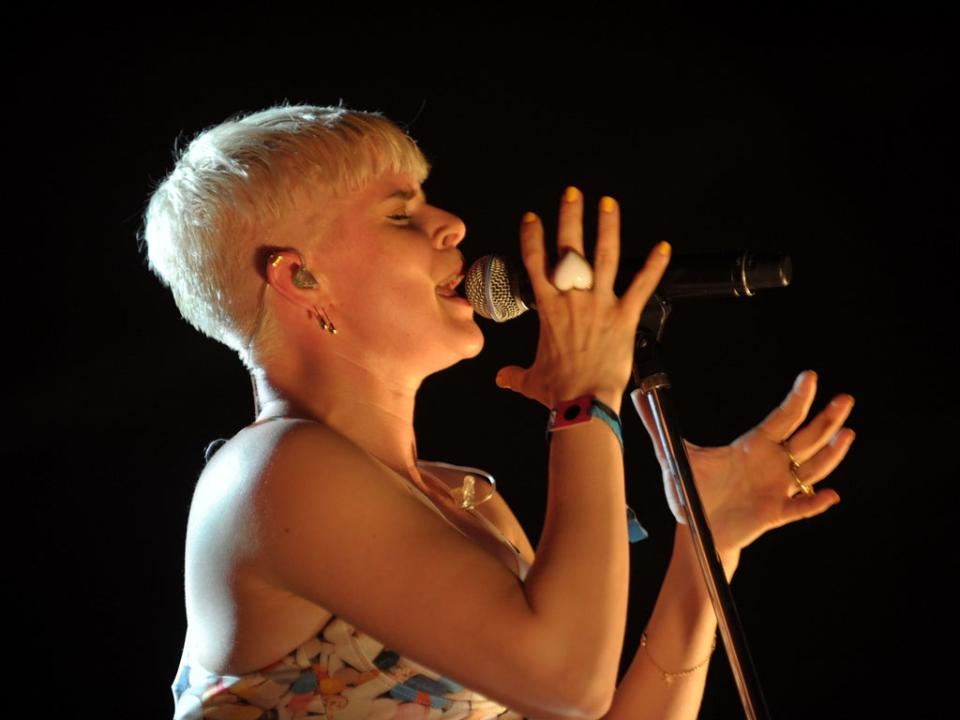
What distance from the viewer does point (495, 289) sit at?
1.36 metres

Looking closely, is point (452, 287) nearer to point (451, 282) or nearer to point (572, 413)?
point (451, 282)

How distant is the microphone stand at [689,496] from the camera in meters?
1.15

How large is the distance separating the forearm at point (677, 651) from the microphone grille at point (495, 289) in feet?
1.44

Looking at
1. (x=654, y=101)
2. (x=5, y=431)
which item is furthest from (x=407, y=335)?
(x=654, y=101)

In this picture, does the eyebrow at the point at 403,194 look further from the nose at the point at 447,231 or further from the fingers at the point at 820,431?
the fingers at the point at 820,431

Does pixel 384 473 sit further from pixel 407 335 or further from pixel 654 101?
pixel 654 101

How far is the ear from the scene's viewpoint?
1.38 m

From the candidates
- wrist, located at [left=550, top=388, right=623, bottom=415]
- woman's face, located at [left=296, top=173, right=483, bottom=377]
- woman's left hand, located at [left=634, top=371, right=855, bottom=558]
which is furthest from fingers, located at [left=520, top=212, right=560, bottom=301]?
woman's left hand, located at [left=634, top=371, right=855, bottom=558]

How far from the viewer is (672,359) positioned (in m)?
2.42

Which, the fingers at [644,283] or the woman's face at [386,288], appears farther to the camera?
the woman's face at [386,288]

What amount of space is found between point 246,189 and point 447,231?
27 centimetres

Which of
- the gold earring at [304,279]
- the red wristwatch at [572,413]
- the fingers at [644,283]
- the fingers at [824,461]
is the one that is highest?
the fingers at [644,283]

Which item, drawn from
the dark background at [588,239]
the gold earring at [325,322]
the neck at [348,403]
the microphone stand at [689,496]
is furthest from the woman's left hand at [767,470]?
the dark background at [588,239]

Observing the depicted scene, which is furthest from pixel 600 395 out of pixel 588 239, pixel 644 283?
pixel 588 239
